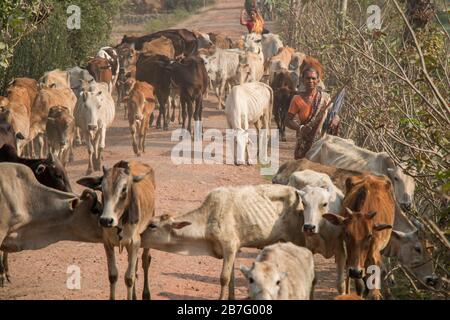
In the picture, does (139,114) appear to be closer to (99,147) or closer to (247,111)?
(99,147)

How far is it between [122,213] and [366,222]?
7.82 feet

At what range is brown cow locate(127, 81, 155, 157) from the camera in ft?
65.3

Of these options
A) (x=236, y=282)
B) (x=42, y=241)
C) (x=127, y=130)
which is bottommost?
(x=127, y=130)

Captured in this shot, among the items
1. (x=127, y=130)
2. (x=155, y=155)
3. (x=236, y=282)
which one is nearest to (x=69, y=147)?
(x=155, y=155)

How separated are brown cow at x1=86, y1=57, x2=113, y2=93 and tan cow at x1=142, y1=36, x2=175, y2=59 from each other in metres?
4.26

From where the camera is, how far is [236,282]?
468 inches

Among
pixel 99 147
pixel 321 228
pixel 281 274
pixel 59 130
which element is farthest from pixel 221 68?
pixel 281 274

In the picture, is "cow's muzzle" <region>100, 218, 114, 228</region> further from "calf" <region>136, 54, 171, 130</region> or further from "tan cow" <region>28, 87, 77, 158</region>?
"calf" <region>136, 54, 171, 130</region>

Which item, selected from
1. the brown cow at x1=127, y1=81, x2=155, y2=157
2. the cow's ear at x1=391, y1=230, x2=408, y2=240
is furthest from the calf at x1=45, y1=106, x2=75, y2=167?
the cow's ear at x1=391, y1=230, x2=408, y2=240

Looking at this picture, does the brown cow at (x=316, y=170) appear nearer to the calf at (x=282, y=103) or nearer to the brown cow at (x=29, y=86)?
the brown cow at (x=29, y=86)

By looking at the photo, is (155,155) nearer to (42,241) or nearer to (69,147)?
(69,147)

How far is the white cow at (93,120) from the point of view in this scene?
18188mm

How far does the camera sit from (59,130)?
1742 centimetres
